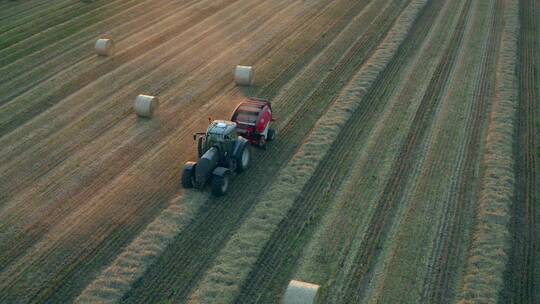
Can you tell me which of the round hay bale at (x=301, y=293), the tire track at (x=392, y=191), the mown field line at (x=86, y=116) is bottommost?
the mown field line at (x=86, y=116)

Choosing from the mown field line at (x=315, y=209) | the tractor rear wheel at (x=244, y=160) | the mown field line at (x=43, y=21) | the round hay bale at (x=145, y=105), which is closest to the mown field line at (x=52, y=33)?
the mown field line at (x=43, y=21)

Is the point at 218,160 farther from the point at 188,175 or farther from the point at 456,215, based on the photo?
the point at 456,215

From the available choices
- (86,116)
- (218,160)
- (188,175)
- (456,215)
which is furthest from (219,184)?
(86,116)

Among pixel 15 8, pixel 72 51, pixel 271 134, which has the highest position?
pixel 15 8

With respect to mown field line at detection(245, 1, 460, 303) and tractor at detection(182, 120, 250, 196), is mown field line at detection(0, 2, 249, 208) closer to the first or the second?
tractor at detection(182, 120, 250, 196)

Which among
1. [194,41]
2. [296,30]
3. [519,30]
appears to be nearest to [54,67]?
[194,41]

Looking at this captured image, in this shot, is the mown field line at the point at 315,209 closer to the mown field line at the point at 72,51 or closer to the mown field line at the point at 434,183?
the mown field line at the point at 434,183

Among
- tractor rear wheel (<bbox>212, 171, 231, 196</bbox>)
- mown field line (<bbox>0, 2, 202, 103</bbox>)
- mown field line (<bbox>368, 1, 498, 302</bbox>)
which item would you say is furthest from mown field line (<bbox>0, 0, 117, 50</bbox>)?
mown field line (<bbox>368, 1, 498, 302</bbox>)
